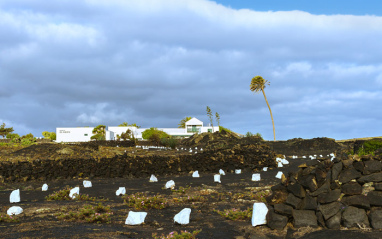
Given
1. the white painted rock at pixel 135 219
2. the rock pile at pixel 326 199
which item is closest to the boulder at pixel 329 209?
the rock pile at pixel 326 199

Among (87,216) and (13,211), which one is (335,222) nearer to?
(87,216)

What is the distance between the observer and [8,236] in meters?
5.66

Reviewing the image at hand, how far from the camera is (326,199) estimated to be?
17.9ft

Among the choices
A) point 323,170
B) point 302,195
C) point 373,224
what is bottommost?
point 373,224

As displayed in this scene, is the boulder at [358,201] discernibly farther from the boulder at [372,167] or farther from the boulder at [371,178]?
the boulder at [372,167]

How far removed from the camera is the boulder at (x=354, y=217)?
5.56 meters

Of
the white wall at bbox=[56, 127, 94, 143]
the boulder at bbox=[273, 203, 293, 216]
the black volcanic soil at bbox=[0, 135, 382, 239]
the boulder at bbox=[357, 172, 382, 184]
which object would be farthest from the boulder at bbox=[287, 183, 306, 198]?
the white wall at bbox=[56, 127, 94, 143]

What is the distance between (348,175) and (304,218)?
3.09 ft

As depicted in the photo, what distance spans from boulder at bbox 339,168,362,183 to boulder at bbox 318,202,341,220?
40cm

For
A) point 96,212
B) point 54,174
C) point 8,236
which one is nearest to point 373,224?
point 96,212

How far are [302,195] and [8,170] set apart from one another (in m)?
13.6

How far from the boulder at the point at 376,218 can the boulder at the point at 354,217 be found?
0.26ft

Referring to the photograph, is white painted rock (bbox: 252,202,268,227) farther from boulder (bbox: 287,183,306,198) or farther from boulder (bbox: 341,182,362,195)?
boulder (bbox: 341,182,362,195)

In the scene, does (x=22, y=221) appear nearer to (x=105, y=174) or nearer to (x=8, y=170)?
(x=105, y=174)
